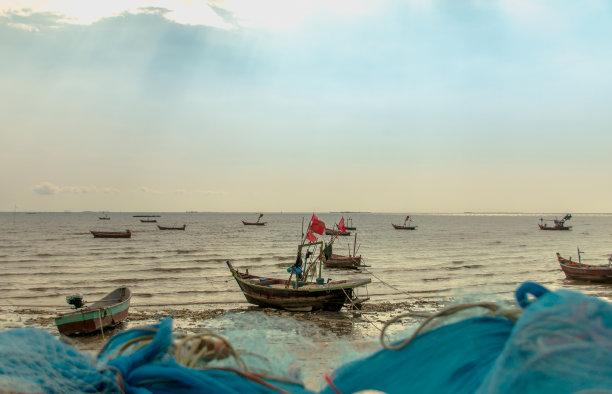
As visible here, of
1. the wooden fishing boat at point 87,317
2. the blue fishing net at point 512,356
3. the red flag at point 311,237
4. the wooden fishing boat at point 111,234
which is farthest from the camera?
the wooden fishing boat at point 111,234

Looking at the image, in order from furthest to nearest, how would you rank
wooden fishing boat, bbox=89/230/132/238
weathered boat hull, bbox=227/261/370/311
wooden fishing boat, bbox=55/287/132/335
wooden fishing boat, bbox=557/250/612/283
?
wooden fishing boat, bbox=89/230/132/238
wooden fishing boat, bbox=557/250/612/283
weathered boat hull, bbox=227/261/370/311
wooden fishing boat, bbox=55/287/132/335

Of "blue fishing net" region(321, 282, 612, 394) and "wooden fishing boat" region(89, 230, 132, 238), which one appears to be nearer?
"blue fishing net" region(321, 282, 612, 394)

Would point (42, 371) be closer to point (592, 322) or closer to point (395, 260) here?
point (592, 322)

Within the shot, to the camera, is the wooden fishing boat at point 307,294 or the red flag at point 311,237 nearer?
the wooden fishing boat at point 307,294

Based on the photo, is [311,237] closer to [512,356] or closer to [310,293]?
[310,293]

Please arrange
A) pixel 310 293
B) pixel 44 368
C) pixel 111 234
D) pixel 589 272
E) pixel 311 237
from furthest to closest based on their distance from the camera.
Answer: pixel 111 234, pixel 589 272, pixel 311 237, pixel 310 293, pixel 44 368

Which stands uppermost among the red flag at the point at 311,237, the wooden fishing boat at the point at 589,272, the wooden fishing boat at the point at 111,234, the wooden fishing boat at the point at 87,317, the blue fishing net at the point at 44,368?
the blue fishing net at the point at 44,368

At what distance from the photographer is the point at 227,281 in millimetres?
29281

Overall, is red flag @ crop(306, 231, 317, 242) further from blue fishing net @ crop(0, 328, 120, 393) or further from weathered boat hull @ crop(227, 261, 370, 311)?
blue fishing net @ crop(0, 328, 120, 393)

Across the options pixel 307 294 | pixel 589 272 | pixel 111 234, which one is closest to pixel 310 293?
pixel 307 294

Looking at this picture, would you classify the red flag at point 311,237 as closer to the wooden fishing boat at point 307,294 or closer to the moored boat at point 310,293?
the moored boat at point 310,293

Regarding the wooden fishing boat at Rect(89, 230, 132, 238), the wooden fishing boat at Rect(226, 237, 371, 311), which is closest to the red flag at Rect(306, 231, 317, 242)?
the wooden fishing boat at Rect(226, 237, 371, 311)

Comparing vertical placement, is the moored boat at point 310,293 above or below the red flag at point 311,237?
below

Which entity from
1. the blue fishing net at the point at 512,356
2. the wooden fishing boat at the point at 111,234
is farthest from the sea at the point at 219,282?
the wooden fishing boat at the point at 111,234
